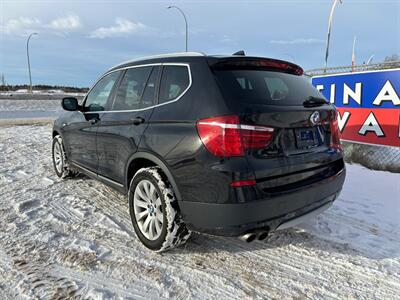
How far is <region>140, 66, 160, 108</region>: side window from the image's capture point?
311 centimetres

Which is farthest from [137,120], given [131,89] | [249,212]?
[249,212]

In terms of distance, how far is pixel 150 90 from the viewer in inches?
125

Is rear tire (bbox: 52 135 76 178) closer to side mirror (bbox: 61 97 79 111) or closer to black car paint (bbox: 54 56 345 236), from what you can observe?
side mirror (bbox: 61 97 79 111)

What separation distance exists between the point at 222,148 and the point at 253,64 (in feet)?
3.07

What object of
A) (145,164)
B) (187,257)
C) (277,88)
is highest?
(277,88)

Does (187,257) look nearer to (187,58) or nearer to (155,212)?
(155,212)

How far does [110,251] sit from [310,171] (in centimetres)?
192

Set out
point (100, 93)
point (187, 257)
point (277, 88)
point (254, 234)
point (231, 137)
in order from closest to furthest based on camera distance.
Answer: point (231, 137)
point (254, 234)
point (277, 88)
point (187, 257)
point (100, 93)

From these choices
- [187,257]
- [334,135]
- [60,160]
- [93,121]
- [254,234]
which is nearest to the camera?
[254,234]

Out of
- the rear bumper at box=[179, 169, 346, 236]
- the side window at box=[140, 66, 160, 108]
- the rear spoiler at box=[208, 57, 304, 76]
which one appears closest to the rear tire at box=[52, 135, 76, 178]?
the side window at box=[140, 66, 160, 108]

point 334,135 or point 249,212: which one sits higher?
point 334,135

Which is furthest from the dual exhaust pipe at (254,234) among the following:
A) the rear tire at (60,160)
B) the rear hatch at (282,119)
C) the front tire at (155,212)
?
the rear tire at (60,160)

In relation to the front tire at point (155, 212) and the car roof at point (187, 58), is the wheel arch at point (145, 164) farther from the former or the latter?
the car roof at point (187, 58)

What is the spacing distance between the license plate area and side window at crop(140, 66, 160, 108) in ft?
4.41
